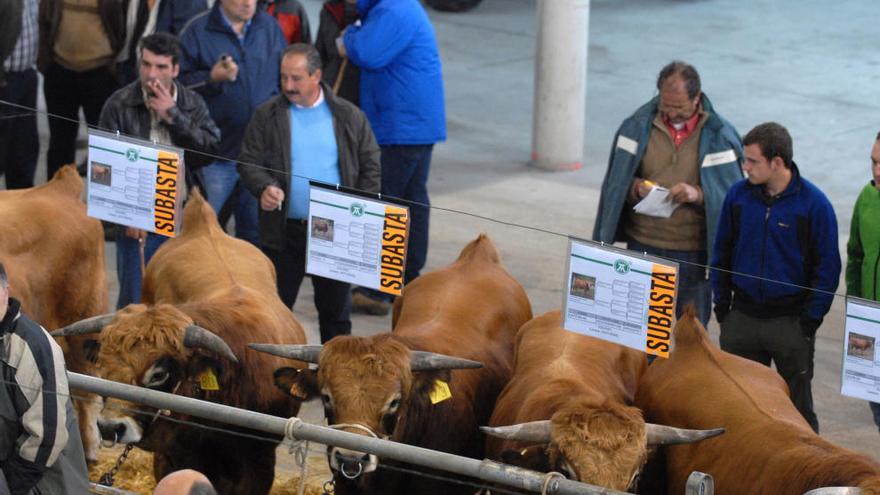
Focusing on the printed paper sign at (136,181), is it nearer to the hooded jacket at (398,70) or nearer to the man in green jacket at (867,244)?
the hooded jacket at (398,70)

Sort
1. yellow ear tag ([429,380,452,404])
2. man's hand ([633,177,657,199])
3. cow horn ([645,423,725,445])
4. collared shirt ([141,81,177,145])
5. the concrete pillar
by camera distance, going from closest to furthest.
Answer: cow horn ([645,423,725,445]), yellow ear tag ([429,380,452,404]), man's hand ([633,177,657,199]), collared shirt ([141,81,177,145]), the concrete pillar

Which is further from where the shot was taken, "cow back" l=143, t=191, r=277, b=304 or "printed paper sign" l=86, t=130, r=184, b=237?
"cow back" l=143, t=191, r=277, b=304

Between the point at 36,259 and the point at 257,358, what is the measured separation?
176 centimetres

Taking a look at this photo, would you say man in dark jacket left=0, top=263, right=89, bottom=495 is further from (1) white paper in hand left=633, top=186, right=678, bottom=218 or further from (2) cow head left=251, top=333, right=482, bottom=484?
(1) white paper in hand left=633, top=186, right=678, bottom=218

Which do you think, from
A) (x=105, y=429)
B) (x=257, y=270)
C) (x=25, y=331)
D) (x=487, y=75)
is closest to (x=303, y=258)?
(x=257, y=270)

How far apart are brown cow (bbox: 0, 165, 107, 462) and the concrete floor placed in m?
1.46

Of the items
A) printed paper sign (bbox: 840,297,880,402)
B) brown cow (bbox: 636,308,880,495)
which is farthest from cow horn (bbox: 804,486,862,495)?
printed paper sign (bbox: 840,297,880,402)

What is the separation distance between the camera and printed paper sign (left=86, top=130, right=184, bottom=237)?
7461mm

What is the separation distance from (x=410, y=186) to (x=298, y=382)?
13.4 feet

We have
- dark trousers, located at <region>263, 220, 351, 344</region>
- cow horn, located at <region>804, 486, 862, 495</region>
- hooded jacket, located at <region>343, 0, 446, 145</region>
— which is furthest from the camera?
hooded jacket, located at <region>343, 0, 446, 145</region>

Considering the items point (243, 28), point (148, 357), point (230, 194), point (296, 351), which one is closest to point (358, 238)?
point (296, 351)

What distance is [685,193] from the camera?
320 inches

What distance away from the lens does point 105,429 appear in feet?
21.4

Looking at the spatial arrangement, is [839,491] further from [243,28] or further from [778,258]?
[243,28]
